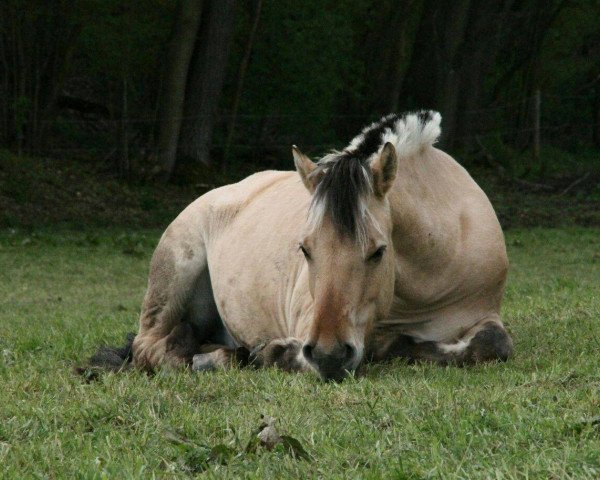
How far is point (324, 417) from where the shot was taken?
4.39m

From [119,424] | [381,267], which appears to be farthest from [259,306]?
[119,424]

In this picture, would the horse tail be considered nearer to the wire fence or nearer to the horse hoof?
the horse hoof

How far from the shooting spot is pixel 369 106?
25688 millimetres

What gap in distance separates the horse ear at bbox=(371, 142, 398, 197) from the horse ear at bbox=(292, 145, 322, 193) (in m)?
0.29

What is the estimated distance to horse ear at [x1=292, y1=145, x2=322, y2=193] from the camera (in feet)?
18.7

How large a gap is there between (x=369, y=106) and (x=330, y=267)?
67.6 ft

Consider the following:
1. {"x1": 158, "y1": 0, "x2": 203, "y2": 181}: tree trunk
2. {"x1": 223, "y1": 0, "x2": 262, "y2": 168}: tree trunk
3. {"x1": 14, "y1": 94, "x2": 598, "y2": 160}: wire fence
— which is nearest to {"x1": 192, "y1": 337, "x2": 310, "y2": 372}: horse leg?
{"x1": 158, "y1": 0, "x2": 203, "y2": 181}: tree trunk

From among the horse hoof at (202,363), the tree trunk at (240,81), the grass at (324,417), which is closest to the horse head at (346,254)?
the grass at (324,417)

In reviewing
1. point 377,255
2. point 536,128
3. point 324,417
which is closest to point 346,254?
point 377,255

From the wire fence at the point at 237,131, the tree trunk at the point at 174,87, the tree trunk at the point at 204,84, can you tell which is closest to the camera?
the tree trunk at the point at 174,87

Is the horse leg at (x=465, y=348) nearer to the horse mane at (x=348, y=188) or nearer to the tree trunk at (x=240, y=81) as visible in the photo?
the horse mane at (x=348, y=188)

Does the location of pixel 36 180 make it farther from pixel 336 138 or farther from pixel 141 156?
pixel 336 138

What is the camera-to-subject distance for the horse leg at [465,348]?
233 inches

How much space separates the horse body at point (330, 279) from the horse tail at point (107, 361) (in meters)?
0.09
